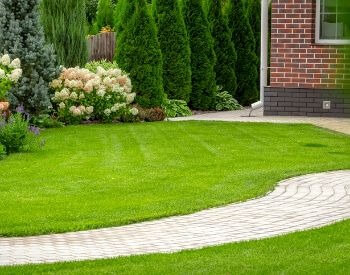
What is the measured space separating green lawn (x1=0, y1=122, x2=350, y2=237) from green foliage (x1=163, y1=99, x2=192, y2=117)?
2.54 m

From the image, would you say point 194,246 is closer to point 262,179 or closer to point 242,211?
point 242,211

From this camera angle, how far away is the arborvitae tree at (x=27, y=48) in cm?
1464

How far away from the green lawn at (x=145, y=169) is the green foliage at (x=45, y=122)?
20.2 inches

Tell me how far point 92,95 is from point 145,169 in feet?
20.0

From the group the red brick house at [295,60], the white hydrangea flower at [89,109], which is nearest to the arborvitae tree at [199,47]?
the red brick house at [295,60]

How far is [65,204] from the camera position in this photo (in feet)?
25.1

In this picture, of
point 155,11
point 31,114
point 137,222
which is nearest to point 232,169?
point 137,222

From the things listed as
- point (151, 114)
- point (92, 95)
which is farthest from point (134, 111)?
point (92, 95)

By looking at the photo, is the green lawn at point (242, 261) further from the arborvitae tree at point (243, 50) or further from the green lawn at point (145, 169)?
the arborvitae tree at point (243, 50)

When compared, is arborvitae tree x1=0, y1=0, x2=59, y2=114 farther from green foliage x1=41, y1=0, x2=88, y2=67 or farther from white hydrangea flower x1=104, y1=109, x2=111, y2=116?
green foliage x1=41, y1=0, x2=88, y2=67

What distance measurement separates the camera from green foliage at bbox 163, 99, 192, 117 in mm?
17969

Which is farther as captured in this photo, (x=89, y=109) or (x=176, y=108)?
(x=176, y=108)

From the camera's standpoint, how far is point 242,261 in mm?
5297

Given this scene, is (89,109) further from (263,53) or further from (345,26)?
(345,26)
